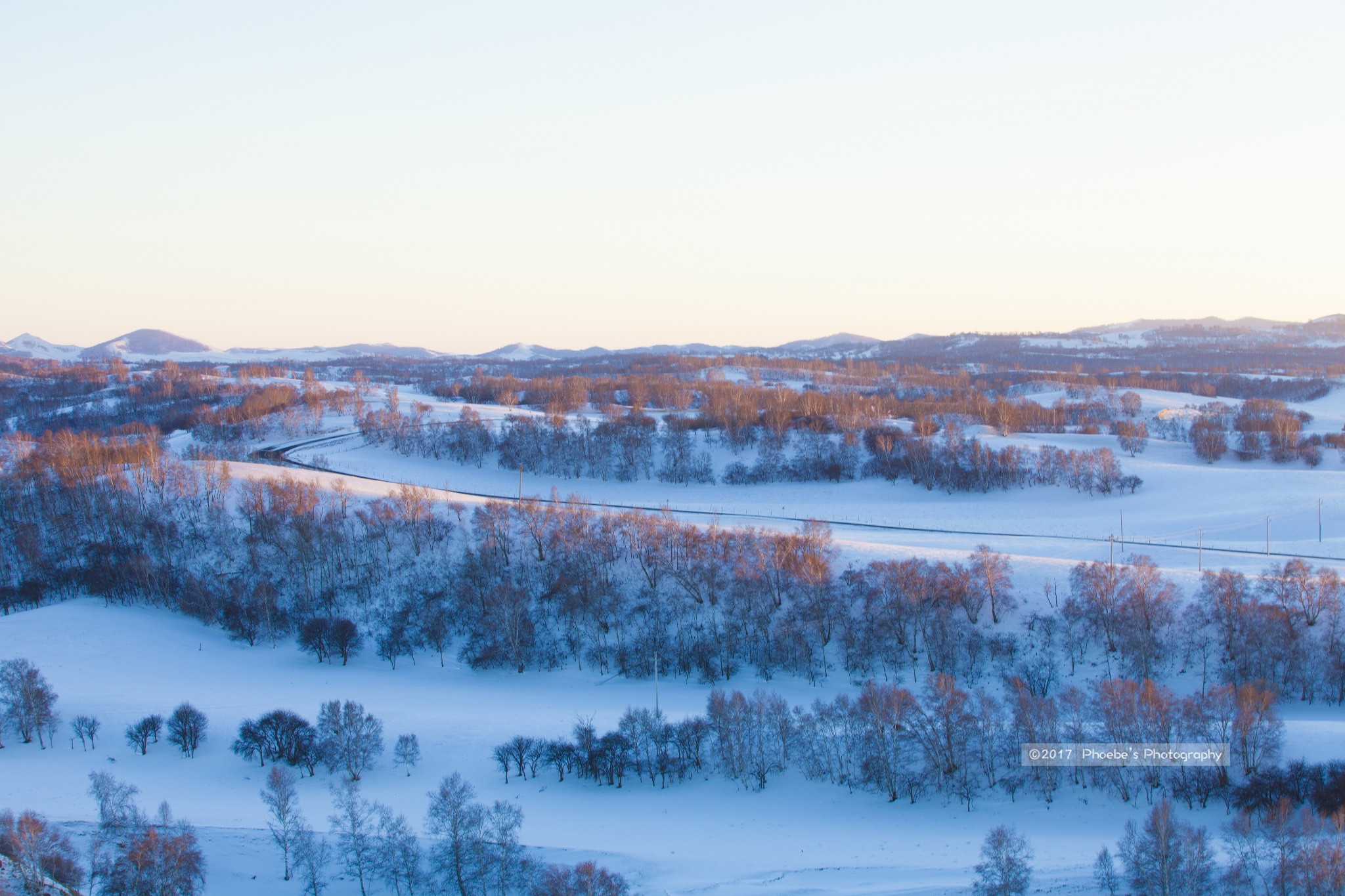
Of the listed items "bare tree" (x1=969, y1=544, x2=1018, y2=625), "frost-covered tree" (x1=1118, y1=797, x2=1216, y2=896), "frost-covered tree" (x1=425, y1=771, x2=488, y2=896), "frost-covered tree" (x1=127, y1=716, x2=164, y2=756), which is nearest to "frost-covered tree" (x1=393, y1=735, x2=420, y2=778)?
"frost-covered tree" (x1=425, y1=771, x2=488, y2=896)

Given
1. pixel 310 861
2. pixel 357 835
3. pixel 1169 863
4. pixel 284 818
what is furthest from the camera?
pixel 284 818

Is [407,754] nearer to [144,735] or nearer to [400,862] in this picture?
[400,862]

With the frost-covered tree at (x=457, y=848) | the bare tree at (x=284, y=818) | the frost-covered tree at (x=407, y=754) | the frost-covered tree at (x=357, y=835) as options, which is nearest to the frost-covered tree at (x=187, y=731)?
the bare tree at (x=284, y=818)

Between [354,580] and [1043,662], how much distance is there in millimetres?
41764

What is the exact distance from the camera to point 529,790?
31.0 metres

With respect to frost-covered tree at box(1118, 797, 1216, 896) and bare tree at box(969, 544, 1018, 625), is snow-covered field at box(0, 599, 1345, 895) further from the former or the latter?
bare tree at box(969, 544, 1018, 625)

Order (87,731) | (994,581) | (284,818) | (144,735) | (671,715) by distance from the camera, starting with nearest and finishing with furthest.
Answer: (284,818), (144,735), (87,731), (671,715), (994,581)

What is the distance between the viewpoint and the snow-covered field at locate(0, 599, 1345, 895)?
80.5 ft

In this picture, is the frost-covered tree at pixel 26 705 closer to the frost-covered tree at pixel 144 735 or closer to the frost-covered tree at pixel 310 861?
the frost-covered tree at pixel 144 735

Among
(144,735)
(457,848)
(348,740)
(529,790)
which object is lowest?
(529,790)

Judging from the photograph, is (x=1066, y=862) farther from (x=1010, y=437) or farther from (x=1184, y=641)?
(x=1010, y=437)

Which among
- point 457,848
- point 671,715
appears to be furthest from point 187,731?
point 671,715

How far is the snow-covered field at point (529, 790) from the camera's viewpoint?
24531 millimetres

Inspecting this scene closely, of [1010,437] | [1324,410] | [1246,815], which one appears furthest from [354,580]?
[1324,410]
